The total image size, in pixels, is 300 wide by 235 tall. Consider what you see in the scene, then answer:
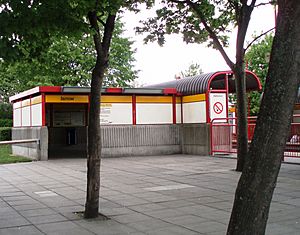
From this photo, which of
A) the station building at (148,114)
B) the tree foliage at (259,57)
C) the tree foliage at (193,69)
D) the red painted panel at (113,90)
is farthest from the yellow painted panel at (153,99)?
the tree foliage at (193,69)

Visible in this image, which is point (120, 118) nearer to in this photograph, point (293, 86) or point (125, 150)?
point (125, 150)

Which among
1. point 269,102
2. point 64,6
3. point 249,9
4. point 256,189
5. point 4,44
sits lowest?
point 256,189

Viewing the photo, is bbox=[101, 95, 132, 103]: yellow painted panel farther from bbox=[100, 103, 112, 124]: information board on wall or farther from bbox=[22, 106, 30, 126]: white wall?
bbox=[22, 106, 30, 126]: white wall

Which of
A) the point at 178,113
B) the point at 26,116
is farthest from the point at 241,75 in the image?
the point at 26,116

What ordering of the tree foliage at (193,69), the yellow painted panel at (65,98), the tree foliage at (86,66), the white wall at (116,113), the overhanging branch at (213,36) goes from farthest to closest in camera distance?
the tree foliage at (193,69)
the tree foliage at (86,66)
the white wall at (116,113)
the yellow painted panel at (65,98)
the overhanging branch at (213,36)

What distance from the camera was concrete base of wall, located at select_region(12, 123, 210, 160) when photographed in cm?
1898

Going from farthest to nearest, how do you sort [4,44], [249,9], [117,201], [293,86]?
[249,9] < [117,201] < [4,44] < [293,86]

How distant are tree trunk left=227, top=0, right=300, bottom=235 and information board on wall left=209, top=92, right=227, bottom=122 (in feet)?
52.6

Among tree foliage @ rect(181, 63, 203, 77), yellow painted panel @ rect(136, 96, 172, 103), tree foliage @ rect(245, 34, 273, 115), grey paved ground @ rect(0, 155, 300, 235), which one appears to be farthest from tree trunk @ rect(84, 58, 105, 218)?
tree foliage @ rect(181, 63, 203, 77)

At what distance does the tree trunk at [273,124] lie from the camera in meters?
3.23

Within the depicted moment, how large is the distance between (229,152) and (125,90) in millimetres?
5590

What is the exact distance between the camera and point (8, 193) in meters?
9.57

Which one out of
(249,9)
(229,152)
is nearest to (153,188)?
(249,9)

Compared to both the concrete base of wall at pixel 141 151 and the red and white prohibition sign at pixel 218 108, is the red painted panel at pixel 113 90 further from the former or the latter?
the red and white prohibition sign at pixel 218 108
